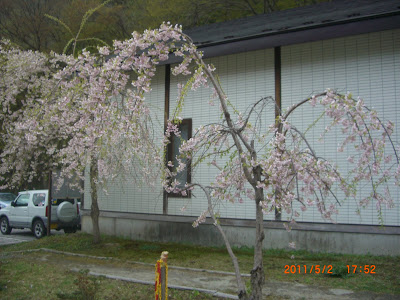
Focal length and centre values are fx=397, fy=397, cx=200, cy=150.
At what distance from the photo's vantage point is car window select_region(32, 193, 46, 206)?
15922 mm

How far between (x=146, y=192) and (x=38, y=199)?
19.2 ft

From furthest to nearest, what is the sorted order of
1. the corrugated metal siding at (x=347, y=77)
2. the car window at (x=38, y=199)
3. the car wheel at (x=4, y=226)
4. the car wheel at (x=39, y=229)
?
the car wheel at (x=4, y=226) → the car window at (x=38, y=199) → the car wheel at (x=39, y=229) → the corrugated metal siding at (x=347, y=77)

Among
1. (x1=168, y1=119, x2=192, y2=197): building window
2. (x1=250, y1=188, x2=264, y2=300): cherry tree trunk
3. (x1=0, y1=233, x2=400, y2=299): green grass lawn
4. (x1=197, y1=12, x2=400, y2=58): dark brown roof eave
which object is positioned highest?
(x1=197, y1=12, x2=400, y2=58): dark brown roof eave

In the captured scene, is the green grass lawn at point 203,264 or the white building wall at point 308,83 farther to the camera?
the white building wall at point 308,83

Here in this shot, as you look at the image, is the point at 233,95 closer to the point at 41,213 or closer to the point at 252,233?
the point at 252,233

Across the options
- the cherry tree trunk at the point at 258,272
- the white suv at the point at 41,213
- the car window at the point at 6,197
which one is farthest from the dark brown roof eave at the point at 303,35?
the car window at the point at 6,197

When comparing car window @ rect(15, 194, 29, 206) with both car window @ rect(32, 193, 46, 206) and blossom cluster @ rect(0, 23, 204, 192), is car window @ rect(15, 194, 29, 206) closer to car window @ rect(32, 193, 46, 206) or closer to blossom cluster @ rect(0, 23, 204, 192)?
car window @ rect(32, 193, 46, 206)

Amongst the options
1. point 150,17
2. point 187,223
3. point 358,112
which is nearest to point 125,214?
point 187,223

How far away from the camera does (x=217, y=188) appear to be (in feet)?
18.3

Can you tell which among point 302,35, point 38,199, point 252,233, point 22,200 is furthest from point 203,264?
point 22,200

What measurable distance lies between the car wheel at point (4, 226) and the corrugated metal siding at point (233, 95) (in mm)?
9433

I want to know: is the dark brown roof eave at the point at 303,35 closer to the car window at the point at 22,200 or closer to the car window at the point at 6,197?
the car window at the point at 22,200
